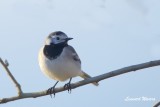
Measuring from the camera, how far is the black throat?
5566 mm

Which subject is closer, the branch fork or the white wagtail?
the branch fork

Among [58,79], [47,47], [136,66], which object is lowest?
[58,79]

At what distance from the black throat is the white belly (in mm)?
67

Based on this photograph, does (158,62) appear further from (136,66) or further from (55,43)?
(55,43)

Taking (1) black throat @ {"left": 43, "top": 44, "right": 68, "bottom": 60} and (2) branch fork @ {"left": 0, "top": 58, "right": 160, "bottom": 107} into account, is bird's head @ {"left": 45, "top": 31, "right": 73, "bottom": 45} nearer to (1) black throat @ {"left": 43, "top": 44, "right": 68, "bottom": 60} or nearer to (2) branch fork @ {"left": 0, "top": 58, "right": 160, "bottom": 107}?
(1) black throat @ {"left": 43, "top": 44, "right": 68, "bottom": 60}

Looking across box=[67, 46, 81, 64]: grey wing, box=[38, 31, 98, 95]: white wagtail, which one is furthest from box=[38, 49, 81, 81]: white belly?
box=[67, 46, 81, 64]: grey wing

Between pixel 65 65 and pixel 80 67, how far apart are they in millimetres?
389

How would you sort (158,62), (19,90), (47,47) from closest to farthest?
(158,62), (19,90), (47,47)

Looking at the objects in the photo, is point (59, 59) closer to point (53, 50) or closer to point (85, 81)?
point (53, 50)

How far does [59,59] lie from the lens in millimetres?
5461

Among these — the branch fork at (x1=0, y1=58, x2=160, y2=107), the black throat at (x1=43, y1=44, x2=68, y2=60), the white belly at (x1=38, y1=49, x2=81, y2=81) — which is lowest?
the white belly at (x1=38, y1=49, x2=81, y2=81)

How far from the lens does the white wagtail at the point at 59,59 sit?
17.8 feet

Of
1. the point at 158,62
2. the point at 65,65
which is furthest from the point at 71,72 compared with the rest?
the point at 158,62

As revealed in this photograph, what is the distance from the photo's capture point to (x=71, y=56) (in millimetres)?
5637
